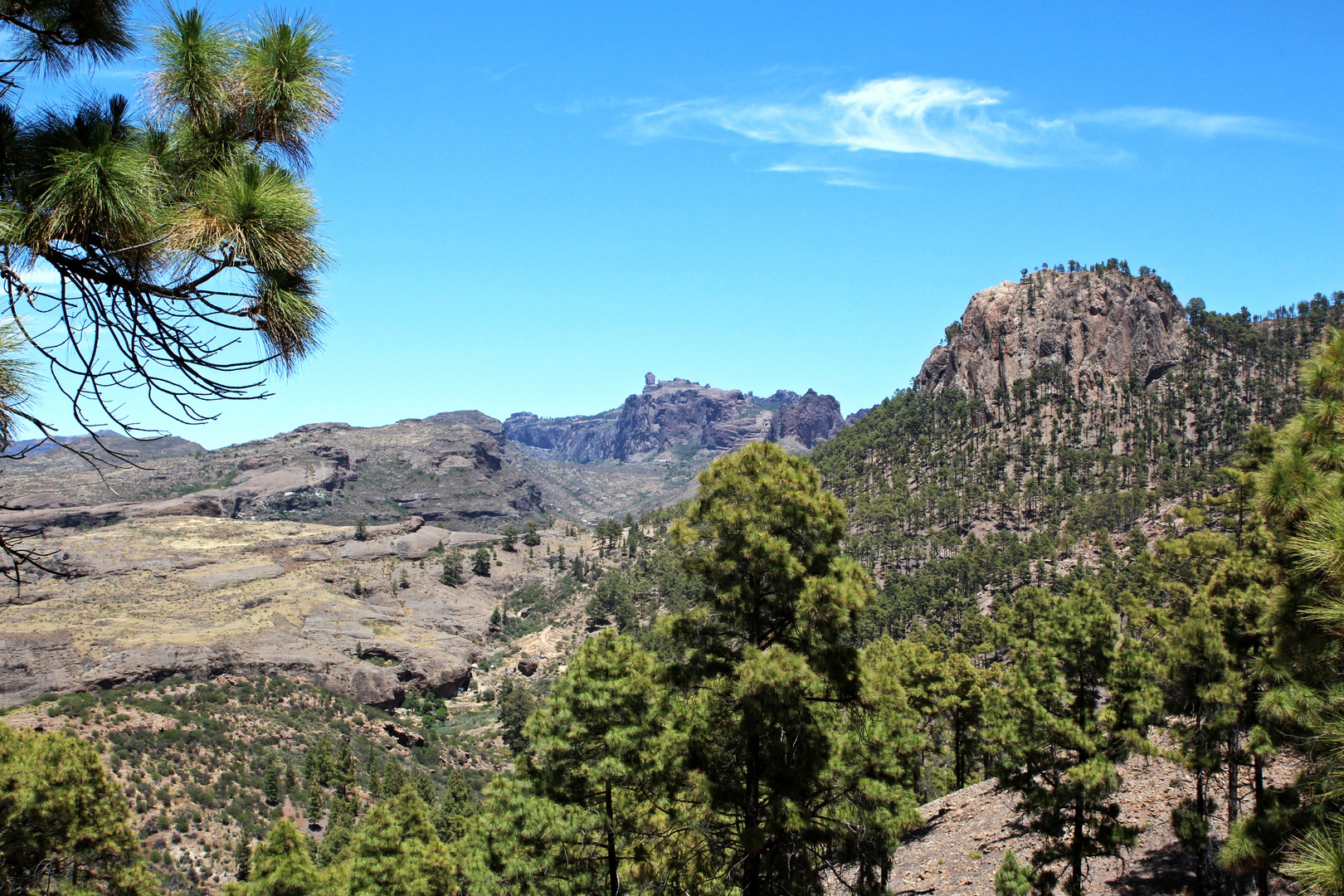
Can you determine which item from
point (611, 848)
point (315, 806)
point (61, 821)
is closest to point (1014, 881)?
point (611, 848)

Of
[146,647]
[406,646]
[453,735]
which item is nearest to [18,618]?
[146,647]

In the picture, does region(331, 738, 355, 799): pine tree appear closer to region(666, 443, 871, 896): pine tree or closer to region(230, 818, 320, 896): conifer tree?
region(230, 818, 320, 896): conifer tree

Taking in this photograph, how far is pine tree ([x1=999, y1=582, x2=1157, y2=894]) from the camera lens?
611 inches

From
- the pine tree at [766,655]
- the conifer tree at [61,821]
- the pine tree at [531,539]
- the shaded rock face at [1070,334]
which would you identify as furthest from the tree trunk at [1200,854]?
the shaded rock face at [1070,334]

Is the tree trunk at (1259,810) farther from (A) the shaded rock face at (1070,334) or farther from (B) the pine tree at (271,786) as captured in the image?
(A) the shaded rock face at (1070,334)

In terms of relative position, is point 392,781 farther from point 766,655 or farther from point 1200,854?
point 766,655

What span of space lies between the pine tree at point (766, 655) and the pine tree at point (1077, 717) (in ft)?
25.5

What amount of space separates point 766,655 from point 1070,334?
181 metres

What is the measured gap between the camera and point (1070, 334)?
166 metres

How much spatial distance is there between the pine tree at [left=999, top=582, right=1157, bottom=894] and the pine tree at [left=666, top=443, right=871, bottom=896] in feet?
25.5

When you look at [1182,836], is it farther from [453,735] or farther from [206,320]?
[453,735]

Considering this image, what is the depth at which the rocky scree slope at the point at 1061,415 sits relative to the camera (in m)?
120

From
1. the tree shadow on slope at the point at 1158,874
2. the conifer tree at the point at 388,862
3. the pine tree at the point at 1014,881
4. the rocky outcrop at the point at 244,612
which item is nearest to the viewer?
the pine tree at the point at 1014,881

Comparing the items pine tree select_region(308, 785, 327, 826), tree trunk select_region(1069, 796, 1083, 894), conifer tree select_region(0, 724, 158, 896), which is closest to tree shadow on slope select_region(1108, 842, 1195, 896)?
tree trunk select_region(1069, 796, 1083, 894)
